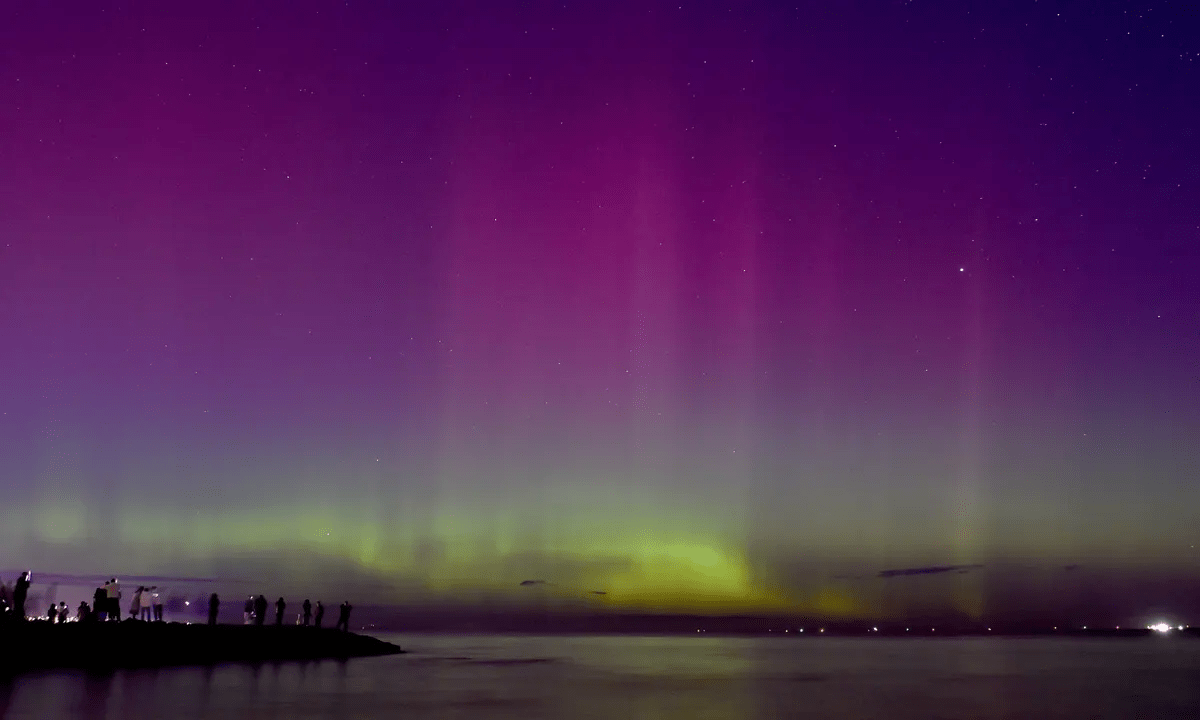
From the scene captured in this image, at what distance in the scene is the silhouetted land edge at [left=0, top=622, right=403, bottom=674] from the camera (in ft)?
138

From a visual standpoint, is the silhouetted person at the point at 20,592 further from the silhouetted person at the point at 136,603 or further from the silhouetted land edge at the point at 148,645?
the silhouetted person at the point at 136,603

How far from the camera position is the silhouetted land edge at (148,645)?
138 ft

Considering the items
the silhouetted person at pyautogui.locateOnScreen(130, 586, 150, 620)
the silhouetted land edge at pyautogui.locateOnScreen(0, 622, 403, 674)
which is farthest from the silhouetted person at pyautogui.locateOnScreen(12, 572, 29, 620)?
the silhouetted person at pyautogui.locateOnScreen(130, 586, 150, 620)

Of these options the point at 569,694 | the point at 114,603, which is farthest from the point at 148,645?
the point at 569,694

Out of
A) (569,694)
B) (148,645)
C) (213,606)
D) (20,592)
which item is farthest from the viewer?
(213,606)

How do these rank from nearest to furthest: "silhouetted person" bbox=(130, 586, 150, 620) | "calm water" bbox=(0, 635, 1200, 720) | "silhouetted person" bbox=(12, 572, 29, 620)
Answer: "calm water" bbox=(0, 635, 1200, 720) < "silhouetted person" bbox=(12, 572, 29, 620) < "silhouetted person" bbox=(130, 586, 150, 620)

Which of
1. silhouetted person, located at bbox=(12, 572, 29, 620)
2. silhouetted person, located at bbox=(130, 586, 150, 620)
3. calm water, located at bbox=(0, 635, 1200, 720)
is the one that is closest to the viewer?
calm water, located at bbox=(0, 635, 1200, 720)

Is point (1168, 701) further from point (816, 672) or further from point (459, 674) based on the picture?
point (459, 674)

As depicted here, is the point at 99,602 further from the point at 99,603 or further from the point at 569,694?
the point at 569,694

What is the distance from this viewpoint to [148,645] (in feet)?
161

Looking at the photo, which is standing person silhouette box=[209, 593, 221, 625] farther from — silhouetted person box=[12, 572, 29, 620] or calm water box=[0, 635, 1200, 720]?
silhouetted person box=[12, 572, 29, 620]

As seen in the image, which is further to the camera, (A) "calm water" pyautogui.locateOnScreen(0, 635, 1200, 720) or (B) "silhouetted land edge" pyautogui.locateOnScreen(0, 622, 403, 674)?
(B) "silhouetted land edge" pyautogui.locateOnScreen(0, 622, 403, 674)

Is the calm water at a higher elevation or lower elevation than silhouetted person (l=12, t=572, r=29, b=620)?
A: lower

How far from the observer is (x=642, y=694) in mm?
49719
